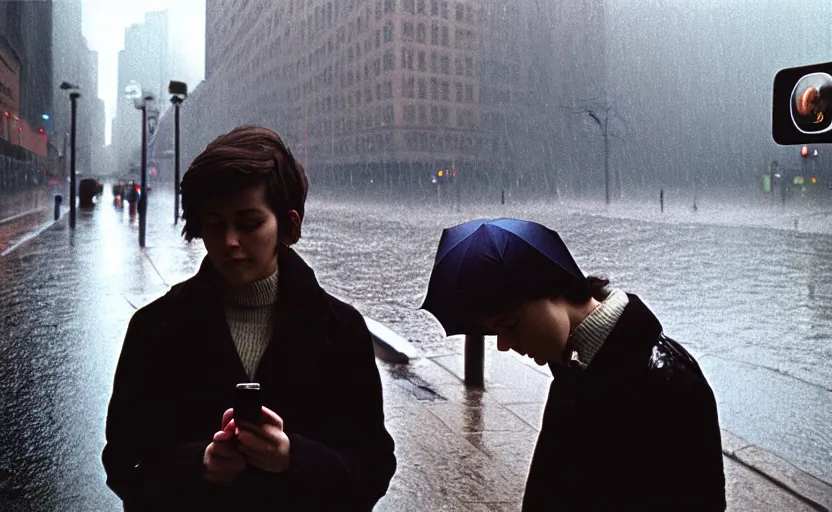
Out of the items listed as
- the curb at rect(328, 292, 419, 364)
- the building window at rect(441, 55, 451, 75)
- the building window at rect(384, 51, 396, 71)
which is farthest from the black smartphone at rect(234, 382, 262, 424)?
the building window at rect(441, 55, 451, 75)

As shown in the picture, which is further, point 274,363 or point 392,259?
point 392,259

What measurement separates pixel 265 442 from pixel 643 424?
70cm

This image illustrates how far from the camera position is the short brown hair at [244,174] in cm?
148

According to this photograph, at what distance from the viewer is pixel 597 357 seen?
57.7 inches

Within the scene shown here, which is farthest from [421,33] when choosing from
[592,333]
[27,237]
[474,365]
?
[592,333]

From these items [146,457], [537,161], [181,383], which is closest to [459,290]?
[181,383]

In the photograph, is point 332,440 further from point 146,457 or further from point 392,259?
point 392,259

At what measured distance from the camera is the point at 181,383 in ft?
5.02

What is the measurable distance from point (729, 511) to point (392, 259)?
49.3 feet

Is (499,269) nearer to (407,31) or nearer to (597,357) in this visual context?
(597,357)

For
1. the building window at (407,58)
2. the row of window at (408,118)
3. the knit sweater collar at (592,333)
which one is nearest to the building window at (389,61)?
the building window at (407,58)

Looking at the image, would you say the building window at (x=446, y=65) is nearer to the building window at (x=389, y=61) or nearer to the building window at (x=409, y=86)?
the building window at (x=409, y=86)

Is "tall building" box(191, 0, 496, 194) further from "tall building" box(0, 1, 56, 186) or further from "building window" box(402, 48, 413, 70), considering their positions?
"tall building" box(0, 1, 56, 186)

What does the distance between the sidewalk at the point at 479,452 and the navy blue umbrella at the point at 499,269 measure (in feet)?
9.20
